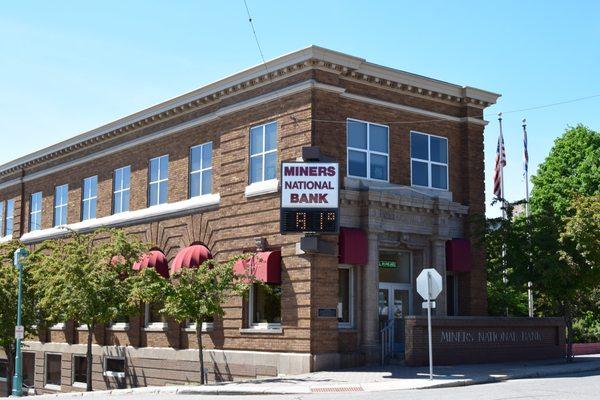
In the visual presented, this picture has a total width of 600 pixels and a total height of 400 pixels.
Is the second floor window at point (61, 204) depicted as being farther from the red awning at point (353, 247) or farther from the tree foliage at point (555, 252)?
the tree foliage at point (555, 252)

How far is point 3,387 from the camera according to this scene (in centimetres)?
4453

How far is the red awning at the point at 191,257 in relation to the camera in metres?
30.1

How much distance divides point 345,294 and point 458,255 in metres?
5.05

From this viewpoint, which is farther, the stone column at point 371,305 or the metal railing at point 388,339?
the metal railing at point 388,339

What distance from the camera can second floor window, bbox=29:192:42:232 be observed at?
4463 centimetres

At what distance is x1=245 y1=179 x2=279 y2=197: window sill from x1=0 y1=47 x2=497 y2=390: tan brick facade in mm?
249

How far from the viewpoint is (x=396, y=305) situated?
29.2 meters

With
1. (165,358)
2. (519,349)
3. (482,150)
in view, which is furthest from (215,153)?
(519,349)

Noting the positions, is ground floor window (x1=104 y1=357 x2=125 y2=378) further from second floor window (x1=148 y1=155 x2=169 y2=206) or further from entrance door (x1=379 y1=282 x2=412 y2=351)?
entrance door (x1=379 y1=282 x2=412 y2=351)

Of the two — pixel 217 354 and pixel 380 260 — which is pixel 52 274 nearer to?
pixel 217 354

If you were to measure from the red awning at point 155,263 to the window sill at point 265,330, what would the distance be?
5580mm

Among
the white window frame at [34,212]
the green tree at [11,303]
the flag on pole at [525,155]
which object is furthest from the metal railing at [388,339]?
the white window frame at [34,212]

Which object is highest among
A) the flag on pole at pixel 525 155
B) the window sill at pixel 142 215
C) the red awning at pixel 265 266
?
the flag on pole at pixel 525 155

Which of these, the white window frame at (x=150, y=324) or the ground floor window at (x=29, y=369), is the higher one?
the white window frame at (x=150, y=324)
